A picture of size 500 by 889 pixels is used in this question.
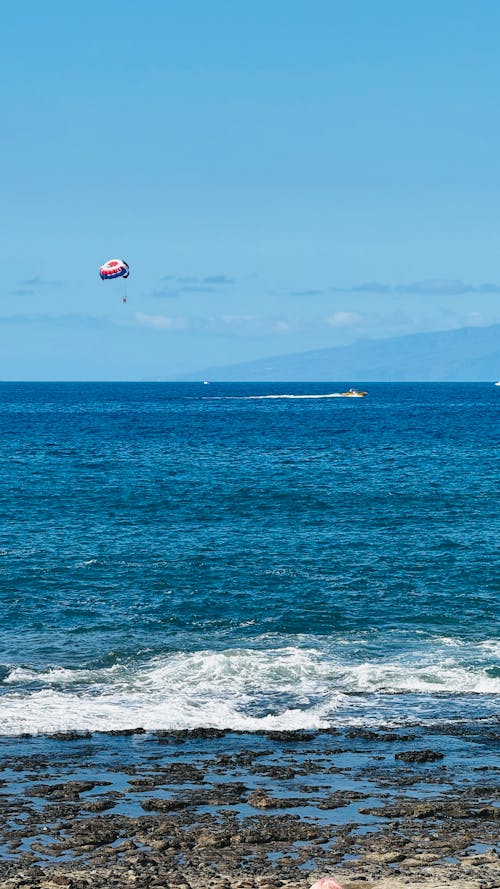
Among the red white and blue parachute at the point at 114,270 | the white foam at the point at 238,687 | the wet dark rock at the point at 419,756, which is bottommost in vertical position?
the white foam at the point at 238,687

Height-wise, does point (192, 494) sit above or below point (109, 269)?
below

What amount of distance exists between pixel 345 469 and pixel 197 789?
214 feet

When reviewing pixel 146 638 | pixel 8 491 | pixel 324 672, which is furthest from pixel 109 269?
pixel 324 672

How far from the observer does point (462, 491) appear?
73438mm

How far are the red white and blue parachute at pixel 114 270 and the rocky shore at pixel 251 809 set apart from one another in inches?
2579

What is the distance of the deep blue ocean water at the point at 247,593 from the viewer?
3014 cm

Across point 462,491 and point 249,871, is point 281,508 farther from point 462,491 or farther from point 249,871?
point 249,871

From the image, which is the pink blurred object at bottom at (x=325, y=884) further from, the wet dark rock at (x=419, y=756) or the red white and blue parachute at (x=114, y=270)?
the red white and blue parachute at (x=114, y=270)

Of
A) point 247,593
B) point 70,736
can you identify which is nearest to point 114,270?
point 247,593

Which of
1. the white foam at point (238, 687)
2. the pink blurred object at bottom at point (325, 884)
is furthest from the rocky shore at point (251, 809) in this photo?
the white foam at point (238, 687)

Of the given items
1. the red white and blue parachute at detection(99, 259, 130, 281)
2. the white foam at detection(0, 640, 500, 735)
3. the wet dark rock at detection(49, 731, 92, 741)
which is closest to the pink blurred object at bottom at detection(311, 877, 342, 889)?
the white foam at detection(0, 640, 500, 735)

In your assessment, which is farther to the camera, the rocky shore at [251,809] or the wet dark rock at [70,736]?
the wet dark rock at [70,736]

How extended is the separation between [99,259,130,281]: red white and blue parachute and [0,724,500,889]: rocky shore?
215ft

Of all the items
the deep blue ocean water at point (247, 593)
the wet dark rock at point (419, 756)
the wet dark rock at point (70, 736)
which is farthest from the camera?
the deep blue ocean water at point (247, 593)
